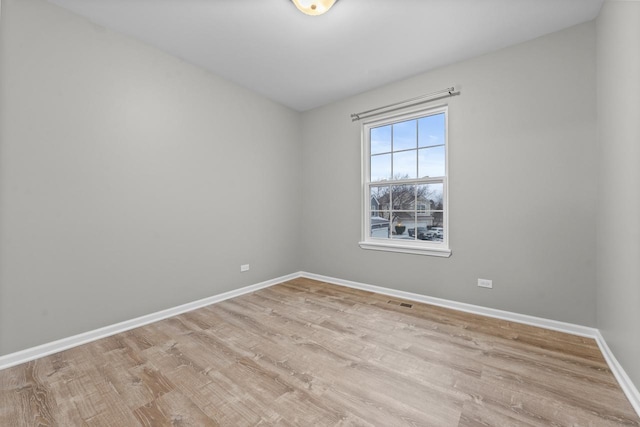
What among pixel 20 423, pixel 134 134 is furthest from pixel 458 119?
pixel 20 423

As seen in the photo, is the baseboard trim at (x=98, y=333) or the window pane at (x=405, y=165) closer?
the baseboard trim at (x=98, y=333)

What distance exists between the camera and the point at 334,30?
7.98 feet

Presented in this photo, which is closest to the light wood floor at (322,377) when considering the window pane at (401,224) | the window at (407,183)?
the window at (407,183)

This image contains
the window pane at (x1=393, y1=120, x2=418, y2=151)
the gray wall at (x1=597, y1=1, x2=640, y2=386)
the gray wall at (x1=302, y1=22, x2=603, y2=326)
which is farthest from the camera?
the window pane at (x1=393, y1=120, x2=418, y2=151)

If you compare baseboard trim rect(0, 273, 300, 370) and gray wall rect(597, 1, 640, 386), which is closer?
gray wall rect(597, 1, 640, 386)

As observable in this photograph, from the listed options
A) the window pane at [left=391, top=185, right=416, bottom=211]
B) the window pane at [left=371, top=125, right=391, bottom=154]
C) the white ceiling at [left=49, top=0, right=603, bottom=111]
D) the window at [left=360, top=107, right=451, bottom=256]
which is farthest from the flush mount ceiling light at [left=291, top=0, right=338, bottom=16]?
the window pane at [left=391, top=185, right=416, bottom=211]

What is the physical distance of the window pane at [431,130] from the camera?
3152 millimetres

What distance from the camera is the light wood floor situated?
1426 mm

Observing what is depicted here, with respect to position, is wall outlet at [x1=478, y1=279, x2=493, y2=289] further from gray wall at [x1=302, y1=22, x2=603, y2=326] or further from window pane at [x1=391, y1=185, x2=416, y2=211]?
window pane at [x1=391, y1=185, x2=416, y2=211]

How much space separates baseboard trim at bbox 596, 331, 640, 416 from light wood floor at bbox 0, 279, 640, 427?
42mm

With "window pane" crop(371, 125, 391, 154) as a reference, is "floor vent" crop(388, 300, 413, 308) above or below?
below

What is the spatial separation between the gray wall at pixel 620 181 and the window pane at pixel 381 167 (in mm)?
2026

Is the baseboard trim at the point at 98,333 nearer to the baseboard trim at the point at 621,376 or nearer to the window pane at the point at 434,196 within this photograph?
the window pane at the point at 434,196

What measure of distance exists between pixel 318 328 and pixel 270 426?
118cm
